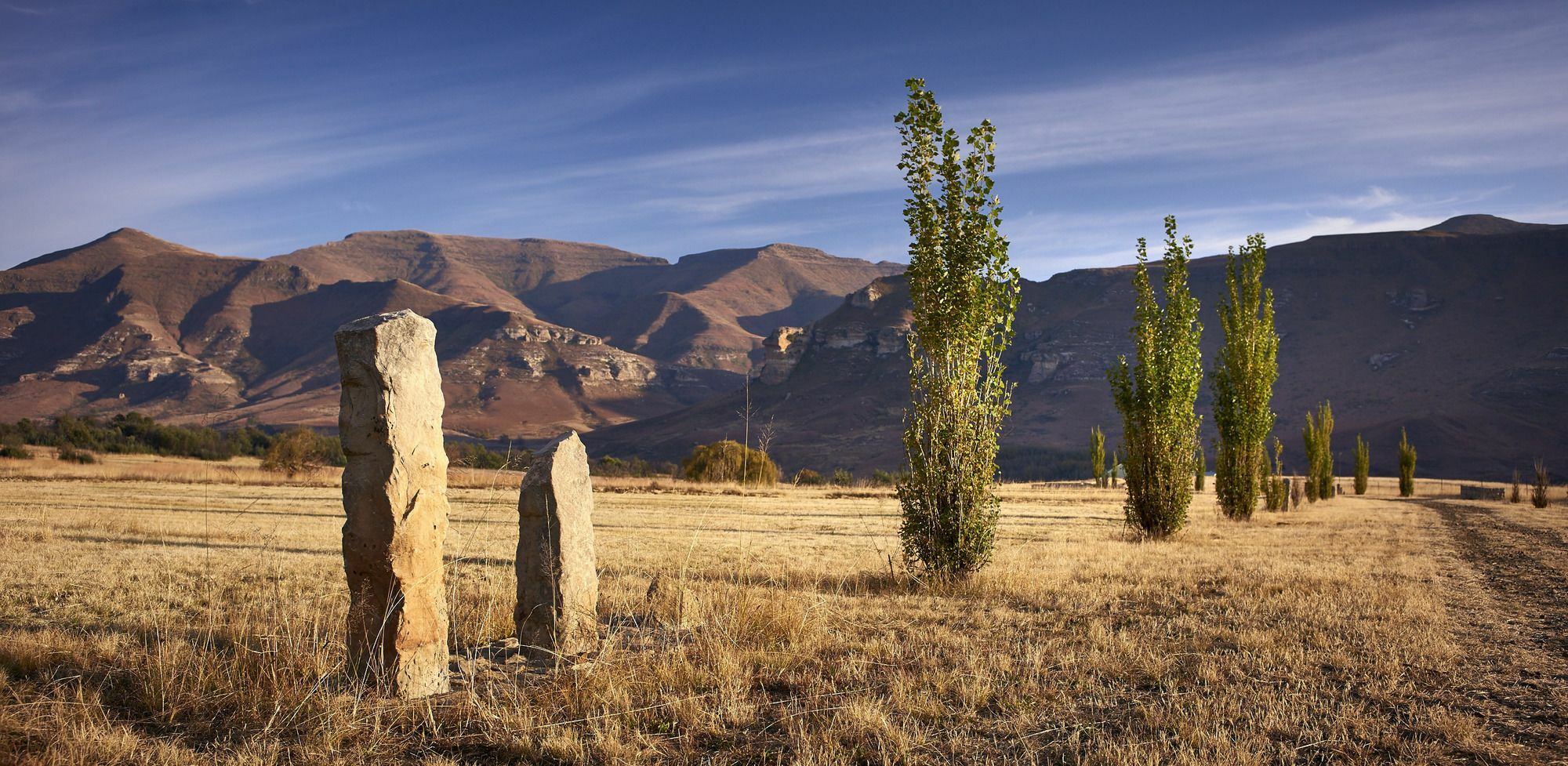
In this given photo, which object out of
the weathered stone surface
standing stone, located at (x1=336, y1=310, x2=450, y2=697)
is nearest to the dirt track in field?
standing stone, located at (x1=336, y1=310, x2=450, y2=697)

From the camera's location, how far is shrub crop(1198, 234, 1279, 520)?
23781 millimetres

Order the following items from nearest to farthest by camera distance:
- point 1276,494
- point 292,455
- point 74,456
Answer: point 1276,494 < point 292,455 < point 74,456

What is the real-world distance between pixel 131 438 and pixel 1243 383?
58040 millimetres

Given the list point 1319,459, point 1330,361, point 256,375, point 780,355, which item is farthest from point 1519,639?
point 256,375

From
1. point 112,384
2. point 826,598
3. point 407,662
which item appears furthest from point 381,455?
point 112,384

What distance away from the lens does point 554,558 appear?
22.7ft

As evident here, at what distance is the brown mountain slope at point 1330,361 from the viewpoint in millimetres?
113188

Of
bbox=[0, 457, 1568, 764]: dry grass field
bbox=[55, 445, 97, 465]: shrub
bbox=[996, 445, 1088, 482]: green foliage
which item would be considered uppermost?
bbox=[55, 445, 97, 465]: shrub

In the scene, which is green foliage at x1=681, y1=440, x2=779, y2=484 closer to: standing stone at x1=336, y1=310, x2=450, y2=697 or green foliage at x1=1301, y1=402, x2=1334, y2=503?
green foliage at x1=1301, y1=402, x2=1334, y2=503

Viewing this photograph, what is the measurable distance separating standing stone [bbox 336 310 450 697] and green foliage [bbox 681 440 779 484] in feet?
123

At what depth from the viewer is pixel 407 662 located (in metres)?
5.70

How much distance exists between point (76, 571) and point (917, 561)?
10.6 metres

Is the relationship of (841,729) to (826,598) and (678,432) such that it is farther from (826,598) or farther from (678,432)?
(678,432)

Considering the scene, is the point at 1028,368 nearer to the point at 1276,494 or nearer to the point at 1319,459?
the point at 1319,459
